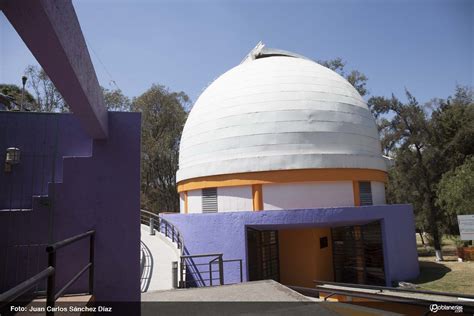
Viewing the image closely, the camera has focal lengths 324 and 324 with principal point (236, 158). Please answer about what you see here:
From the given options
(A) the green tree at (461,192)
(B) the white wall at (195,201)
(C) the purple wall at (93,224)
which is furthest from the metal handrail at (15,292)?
(A) the green tree at (461,192)

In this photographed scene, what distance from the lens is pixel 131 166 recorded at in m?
4.65

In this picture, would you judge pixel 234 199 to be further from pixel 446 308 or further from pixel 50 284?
pixel 50 284

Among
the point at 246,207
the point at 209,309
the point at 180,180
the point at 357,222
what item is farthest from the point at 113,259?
the point at 180,180

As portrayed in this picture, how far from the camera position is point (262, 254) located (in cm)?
1381

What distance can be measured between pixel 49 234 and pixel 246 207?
33.1ft

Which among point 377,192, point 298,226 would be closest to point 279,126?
point 298,226

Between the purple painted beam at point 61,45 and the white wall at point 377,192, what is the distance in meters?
14.2

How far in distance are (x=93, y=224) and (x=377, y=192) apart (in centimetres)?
1426

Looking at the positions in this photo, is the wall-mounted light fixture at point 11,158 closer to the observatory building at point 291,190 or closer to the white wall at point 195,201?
the observatory building at point 291,190

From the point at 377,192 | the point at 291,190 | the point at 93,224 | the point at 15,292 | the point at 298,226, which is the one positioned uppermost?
the point at 291,190

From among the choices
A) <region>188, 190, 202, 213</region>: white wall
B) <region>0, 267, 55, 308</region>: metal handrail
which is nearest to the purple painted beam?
<region>0, 267, 55, 308</region>: metal handrail

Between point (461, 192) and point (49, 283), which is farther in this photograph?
point (461, 192)

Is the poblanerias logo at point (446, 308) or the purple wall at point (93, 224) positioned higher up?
the purple wall at point (93, 224)

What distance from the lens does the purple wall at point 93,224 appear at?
438 cm
